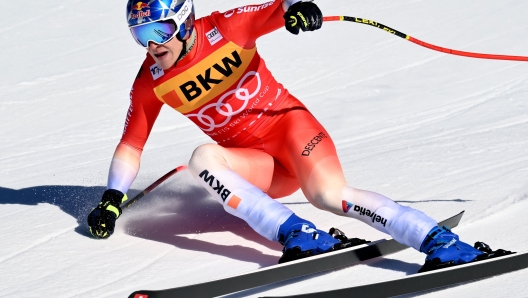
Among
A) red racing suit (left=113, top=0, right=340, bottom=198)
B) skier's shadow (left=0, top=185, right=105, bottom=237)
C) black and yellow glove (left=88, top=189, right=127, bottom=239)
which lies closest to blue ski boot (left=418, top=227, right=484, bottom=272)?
red racing suit (left=113, top=0, right=340, bottom=198)

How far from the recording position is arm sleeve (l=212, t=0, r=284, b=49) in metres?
3.86

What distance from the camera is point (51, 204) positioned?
490cm

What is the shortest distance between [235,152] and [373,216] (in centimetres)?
91

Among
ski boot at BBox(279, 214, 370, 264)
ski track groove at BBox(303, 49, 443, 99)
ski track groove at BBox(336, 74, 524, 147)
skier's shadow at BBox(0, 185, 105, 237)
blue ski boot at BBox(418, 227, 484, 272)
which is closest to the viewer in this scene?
blue ski boot at BBox(418, 227, 484, 272)

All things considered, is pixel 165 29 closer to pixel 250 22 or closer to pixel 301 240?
pixel 250 22

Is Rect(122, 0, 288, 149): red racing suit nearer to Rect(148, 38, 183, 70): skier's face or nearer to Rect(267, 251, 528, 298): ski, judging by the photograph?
Rect(148, 38, 183, 70): skier's face

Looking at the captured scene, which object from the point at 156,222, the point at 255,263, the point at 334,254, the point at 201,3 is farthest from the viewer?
the point at 201,3

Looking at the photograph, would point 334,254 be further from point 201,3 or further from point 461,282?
point 201,3

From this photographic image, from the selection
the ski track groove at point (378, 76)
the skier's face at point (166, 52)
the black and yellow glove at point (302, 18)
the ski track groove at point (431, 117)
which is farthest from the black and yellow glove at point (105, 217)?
the ski track groove at point (378, 76)

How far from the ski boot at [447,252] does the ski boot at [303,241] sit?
1.30ft

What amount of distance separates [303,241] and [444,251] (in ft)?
2.04

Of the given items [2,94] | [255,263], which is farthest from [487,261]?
[2,94]

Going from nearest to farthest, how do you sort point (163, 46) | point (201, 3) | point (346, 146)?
point (163, 46) < point (346, 146) < point (201, 3)

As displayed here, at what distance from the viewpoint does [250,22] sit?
395 centimetres
